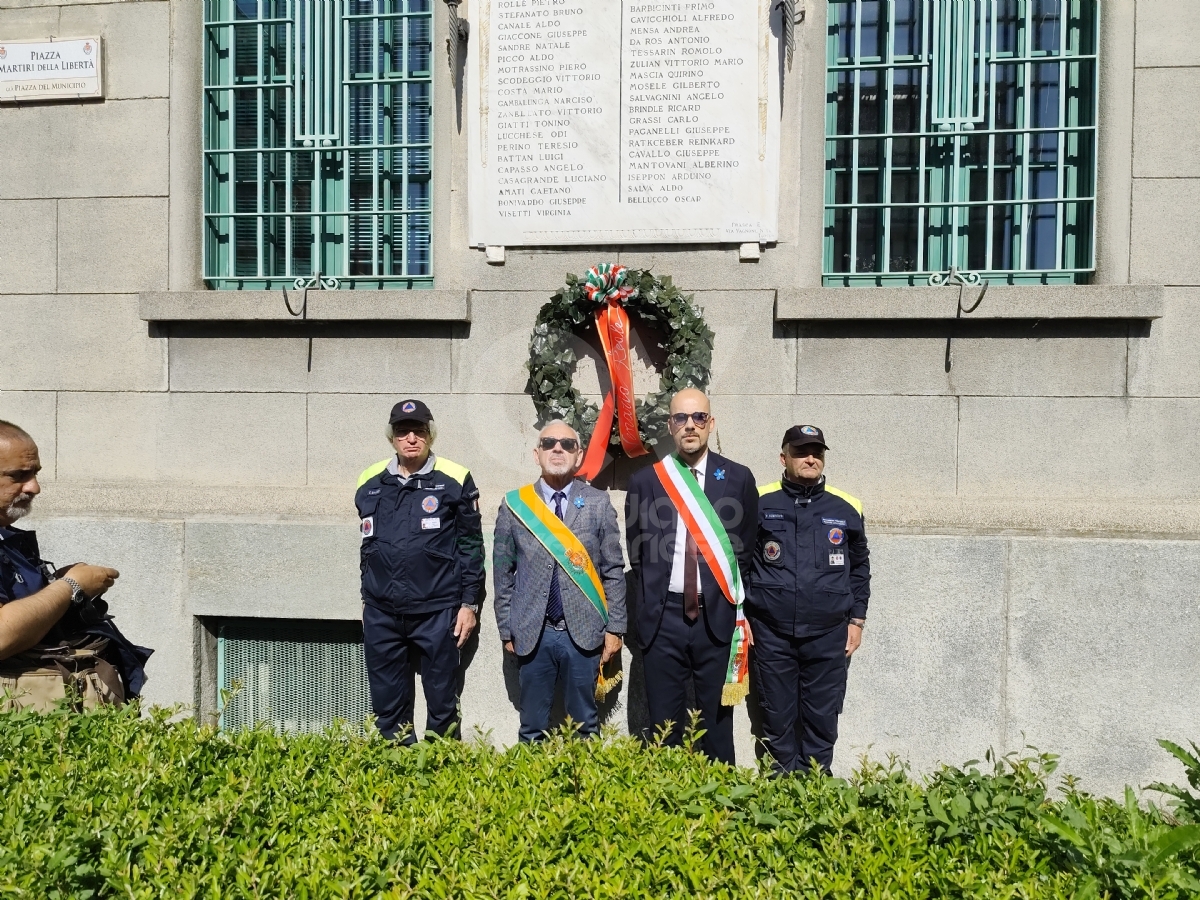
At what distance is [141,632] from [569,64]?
441 centimetres

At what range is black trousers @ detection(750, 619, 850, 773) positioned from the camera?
538cm

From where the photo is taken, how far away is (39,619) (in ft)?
12.2

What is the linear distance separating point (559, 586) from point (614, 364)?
1385 mm

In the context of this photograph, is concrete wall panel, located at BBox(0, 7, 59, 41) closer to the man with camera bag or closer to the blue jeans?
the man with camera bag

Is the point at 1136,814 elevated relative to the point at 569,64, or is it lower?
lower

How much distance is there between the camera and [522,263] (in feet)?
20.7

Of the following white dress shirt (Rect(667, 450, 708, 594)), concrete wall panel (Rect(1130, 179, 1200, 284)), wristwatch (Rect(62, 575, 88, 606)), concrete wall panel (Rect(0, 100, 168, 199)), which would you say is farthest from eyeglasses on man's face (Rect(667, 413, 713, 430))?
concrete wall panel (Rect(0, 100, 168, 199))

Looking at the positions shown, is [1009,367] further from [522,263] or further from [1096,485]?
[522,263]

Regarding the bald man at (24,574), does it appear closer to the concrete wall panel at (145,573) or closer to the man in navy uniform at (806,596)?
the concrete wall panel at (145,573)

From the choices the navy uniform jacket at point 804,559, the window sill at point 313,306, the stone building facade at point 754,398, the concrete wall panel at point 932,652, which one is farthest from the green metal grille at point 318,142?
the concrete wall panel at point 932,652

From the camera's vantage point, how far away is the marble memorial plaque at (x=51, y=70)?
6.53 m

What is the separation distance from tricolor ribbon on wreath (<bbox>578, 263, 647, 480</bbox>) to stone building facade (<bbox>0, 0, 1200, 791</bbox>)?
1.14ft

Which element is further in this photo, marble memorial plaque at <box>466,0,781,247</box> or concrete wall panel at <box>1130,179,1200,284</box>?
marble memorial plaque at <box>466,0,781,247</box>

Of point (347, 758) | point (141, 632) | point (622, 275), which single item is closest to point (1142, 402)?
point (622, 275)
